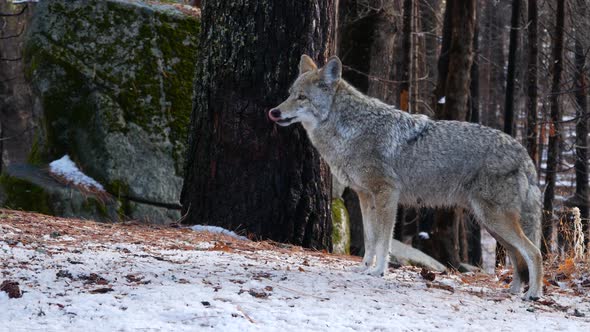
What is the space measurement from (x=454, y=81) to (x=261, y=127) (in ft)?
32.4

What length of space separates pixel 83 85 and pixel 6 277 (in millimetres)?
6150

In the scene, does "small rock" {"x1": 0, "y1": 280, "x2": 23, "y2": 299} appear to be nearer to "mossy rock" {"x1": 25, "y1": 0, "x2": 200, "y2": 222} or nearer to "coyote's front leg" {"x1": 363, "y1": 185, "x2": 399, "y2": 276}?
"coyote's front leg" {"x1": 363, "y1": 185, "x2": 399, "y2": 276}

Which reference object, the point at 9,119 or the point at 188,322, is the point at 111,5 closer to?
the point at 188,322

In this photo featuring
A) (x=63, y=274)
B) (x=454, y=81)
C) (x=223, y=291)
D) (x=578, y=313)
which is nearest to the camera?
(x=223, y=291)

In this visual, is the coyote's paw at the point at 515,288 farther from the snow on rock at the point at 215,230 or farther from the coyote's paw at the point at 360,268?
the snow on rock at the point at 215,230

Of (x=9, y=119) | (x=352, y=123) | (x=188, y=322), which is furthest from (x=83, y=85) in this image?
(x=9, y=119)

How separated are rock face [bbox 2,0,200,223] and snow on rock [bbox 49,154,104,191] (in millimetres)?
85

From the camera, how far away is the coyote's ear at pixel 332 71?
265 inches

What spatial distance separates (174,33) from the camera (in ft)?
36.0

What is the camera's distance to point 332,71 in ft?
22.2

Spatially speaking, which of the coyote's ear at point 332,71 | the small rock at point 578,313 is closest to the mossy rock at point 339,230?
the coyote's ear at point 332,71

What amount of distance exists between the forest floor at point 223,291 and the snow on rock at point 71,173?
2.81 metres

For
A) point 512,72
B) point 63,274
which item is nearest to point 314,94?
point 63,274

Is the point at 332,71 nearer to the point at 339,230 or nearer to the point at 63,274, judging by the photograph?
the point at 63,274
